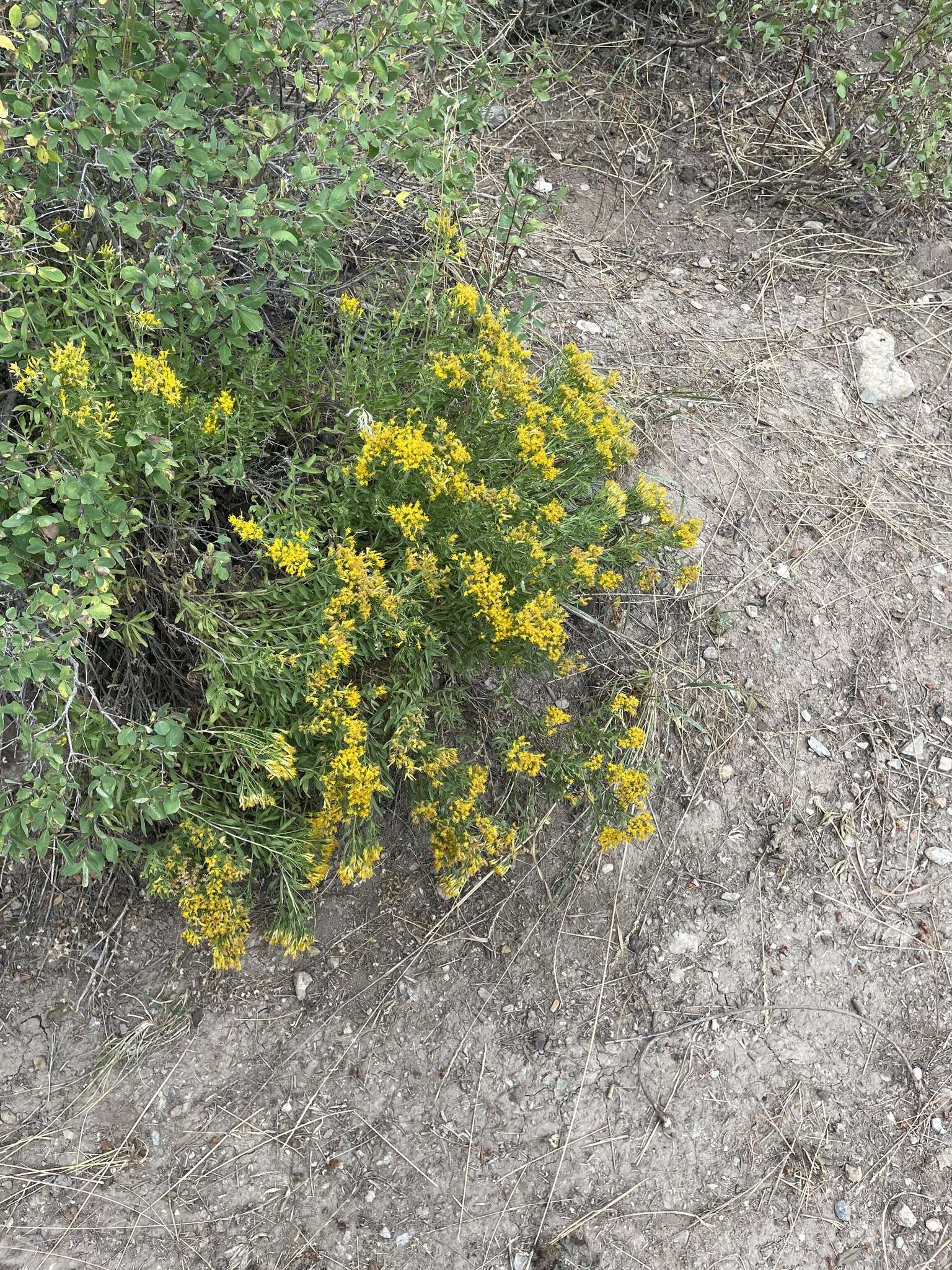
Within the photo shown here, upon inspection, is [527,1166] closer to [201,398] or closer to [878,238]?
[201,398]

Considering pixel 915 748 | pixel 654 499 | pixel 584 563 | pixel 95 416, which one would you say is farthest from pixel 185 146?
pixel 915 748

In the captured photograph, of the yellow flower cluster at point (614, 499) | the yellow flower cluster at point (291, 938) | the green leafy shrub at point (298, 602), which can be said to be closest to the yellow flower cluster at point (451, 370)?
the green leafy shrub at point (298, 602)

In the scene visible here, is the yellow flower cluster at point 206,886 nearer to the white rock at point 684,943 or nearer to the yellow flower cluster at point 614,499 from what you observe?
the white rock at point 684,943

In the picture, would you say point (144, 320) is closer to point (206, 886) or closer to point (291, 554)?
point (291, 554)

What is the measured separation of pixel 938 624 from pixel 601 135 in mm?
2749

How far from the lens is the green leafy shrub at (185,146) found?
2.38 m

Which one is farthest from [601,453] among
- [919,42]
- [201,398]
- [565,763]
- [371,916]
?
[919,42]

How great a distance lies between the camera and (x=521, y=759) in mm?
2775

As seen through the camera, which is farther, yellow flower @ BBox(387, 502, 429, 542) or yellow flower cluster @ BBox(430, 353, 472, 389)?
yellow flower cluster @ BBox(430, 353, 472, 389)

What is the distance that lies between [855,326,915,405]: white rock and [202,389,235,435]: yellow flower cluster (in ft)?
9.14

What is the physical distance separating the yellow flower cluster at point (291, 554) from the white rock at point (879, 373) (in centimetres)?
272

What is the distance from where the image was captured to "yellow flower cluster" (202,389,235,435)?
8.16 ft

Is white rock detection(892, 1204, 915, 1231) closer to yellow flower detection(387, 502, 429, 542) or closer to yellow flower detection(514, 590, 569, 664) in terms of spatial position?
yellow flower detection(514, 590, 569, 664)

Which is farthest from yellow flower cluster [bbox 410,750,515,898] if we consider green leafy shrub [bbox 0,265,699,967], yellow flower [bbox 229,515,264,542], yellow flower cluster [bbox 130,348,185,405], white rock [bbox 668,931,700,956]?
yellow flower cluster [bbox 130,348,185,405]
